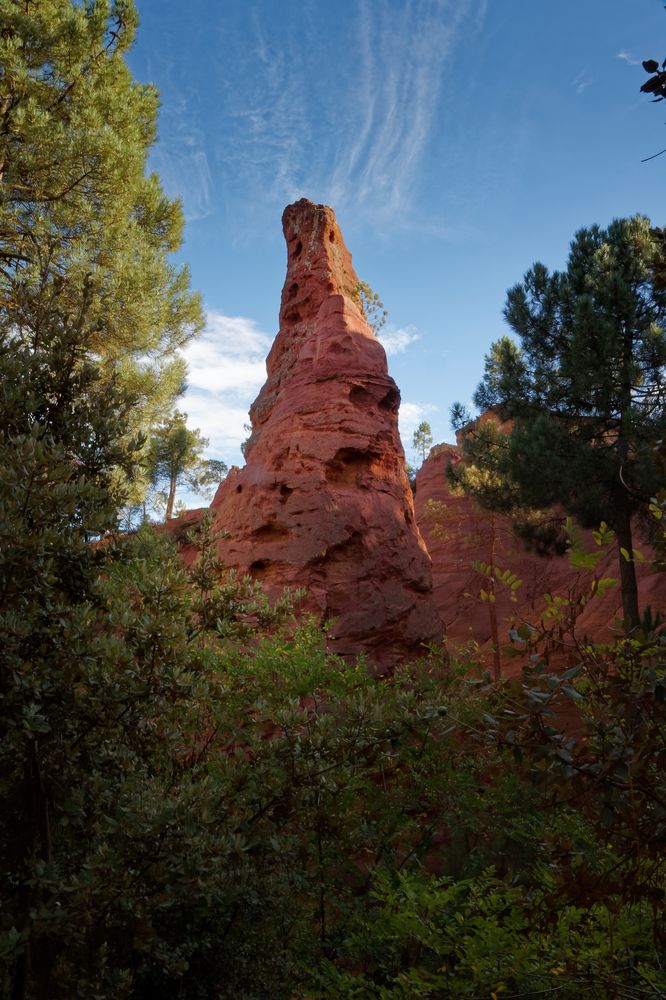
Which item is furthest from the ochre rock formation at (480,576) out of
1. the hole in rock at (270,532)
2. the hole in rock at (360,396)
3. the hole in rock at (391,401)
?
the hole in rock at (270,532)

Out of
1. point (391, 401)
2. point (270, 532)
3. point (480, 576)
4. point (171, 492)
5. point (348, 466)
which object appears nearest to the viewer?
point (270, 532)

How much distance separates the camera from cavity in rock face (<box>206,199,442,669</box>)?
1061cm

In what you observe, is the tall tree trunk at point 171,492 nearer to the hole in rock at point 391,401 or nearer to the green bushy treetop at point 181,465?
the green bushy treetop at point 181,465

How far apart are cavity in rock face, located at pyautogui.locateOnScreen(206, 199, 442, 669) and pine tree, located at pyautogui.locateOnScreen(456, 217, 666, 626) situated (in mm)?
4339

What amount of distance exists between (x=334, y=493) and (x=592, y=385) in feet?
23.1

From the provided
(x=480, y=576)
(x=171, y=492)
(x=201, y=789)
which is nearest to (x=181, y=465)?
(x=171, y=492)

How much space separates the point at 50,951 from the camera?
332 centimetres

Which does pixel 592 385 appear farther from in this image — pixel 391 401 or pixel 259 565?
pixel 259 565

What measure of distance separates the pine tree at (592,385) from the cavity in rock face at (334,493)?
4339 millimetres

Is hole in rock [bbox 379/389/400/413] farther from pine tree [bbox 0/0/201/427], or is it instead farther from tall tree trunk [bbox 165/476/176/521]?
tall tree trunk [bbox 165/476/176/521]

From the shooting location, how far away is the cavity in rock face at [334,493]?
34.8 feet

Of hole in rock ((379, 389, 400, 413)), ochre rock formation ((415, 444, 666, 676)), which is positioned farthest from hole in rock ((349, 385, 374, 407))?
ochre rock formation ((415, 444, 666, 676))

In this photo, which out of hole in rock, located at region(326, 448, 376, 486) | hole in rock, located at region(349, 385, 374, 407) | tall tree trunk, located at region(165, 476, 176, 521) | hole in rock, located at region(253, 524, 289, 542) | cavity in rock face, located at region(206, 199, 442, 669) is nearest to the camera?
cavity in rock face, located at region(206, 199, 442, 669)

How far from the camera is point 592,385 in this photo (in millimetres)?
14406
